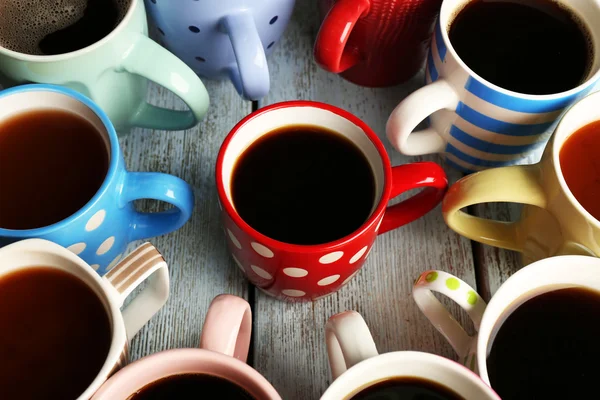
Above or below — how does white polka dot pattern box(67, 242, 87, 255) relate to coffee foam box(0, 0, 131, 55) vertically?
below

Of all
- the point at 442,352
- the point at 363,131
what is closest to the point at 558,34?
the point at 363,131

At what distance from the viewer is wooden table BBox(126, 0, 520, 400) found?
2.32 ft

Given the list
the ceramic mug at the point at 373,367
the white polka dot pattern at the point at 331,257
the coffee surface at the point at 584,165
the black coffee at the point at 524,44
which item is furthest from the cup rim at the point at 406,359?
the black coffee at the point at 524,44

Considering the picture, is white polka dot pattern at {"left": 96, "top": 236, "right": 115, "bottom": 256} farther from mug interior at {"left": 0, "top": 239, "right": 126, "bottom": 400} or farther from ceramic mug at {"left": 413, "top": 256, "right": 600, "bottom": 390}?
ceramic mug at {"left": 413, "top": 256, "right": 600, "bottom": 390}

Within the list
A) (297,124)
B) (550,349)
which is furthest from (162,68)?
(550,349)

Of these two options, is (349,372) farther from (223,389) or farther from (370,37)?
(370,37)

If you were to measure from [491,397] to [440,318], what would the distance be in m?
0.14

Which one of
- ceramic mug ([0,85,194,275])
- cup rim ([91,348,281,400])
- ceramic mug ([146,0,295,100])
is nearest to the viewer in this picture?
cup rim ([91,348,281,400])

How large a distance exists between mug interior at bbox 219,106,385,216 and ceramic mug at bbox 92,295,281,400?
14cm

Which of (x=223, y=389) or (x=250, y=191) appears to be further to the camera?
(x=250, y=191)

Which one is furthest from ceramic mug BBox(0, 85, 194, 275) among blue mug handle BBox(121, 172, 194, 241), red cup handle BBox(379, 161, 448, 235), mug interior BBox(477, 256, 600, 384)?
mug interior BBox(477, 256, 600, 384)

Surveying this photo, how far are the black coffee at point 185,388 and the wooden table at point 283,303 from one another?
0.15 meters

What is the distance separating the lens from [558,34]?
76 centimetres

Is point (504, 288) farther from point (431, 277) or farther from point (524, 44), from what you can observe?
point (524, 44)
